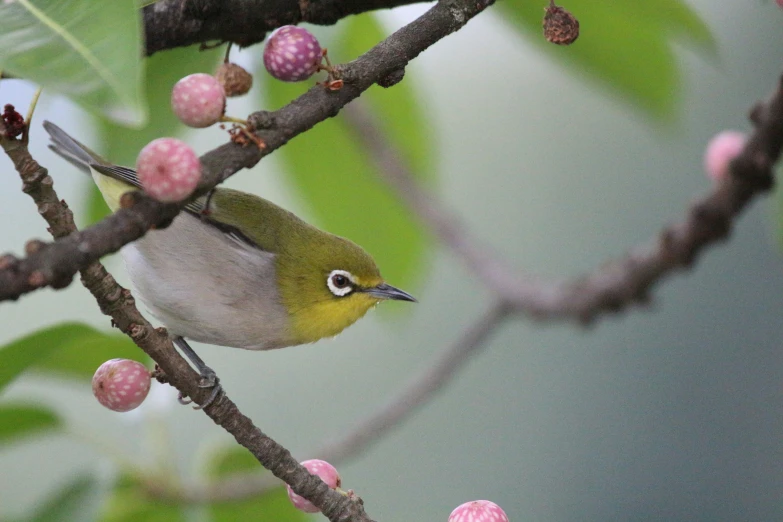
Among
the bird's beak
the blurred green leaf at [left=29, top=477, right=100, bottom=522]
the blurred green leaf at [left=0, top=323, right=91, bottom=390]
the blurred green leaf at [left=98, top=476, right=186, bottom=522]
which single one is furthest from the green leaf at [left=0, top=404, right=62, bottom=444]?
the bird's beak

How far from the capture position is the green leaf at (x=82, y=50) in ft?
2.75

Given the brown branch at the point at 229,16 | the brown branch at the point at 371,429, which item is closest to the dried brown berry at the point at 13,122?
the brown branch at the point at 229,16

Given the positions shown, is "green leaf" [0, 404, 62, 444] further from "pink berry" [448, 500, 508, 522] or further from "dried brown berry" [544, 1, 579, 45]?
"dried brown berry" [544, 1, 579, 45]

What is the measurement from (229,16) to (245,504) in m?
1.88

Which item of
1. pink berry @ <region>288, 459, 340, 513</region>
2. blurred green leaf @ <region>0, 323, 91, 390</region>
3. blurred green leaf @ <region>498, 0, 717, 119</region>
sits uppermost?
blurred green leaf @ <region>498, 0, 717, 119</region>

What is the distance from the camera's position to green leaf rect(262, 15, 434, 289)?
3102 mm

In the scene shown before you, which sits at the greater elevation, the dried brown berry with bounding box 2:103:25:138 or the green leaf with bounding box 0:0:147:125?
the green leaf with bounding box 0:0:147:125

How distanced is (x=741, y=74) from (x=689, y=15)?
13.9 ft

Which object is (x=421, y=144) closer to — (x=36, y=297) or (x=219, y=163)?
(x=219, y=163)

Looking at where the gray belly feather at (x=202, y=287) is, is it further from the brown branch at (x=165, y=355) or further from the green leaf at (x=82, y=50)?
the green leaf at (x=82, y=50)

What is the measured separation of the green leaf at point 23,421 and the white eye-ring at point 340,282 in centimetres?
96

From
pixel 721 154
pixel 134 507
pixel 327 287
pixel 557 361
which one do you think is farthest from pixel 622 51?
pixel 557 361

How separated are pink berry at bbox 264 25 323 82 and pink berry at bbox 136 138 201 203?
35 centimetres

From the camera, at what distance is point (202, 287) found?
2.25m
